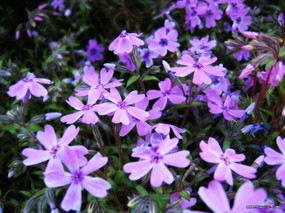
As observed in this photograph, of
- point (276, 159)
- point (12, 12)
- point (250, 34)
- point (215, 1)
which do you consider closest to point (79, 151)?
point (276, 159)

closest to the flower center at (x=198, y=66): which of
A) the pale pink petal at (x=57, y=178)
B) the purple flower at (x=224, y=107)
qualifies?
the purple flower at (x=224, y=107)

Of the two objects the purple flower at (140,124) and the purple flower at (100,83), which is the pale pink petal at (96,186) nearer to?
the purple flower at (140,124)

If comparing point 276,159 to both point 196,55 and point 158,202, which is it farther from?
point 196,55

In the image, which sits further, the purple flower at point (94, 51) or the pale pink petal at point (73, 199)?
the purple flower at point (94, 51)

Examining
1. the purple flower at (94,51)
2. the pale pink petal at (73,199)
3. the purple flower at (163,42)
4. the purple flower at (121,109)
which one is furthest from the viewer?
the purple flower at (94,51)

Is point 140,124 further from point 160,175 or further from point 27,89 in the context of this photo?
point 27,89

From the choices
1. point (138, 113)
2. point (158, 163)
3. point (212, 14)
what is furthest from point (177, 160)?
point (212, 14)
